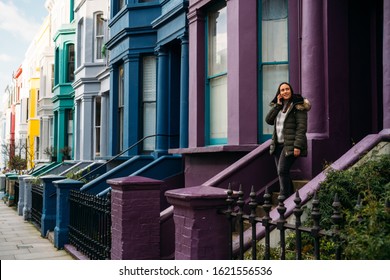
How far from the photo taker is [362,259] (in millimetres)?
3910

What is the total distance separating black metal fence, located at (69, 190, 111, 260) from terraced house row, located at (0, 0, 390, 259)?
0.11 meters

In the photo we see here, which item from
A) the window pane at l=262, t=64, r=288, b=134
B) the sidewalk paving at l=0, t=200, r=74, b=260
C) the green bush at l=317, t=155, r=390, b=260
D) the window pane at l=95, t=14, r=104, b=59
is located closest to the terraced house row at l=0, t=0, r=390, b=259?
the window pane at l=262, t=64, r=288, b=134

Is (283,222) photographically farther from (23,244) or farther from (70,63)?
(70,63)

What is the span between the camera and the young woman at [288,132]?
267 inches

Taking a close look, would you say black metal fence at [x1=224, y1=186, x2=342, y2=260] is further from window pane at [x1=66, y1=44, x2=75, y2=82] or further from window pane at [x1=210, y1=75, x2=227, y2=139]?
window pane at [x1=66, y1=44, x2=75, y2=82]

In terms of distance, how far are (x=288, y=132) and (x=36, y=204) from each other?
8.62 metres

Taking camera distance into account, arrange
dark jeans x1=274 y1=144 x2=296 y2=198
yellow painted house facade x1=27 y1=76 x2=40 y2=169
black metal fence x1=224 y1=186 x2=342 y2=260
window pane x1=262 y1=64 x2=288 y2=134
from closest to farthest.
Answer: black metal fence x1=224 y1=186 x2=342 y2=260, dark jeans x1=274 y1=144 x2=296 y2=198, window pane x1=262 y1=64 x2=288 y2=134, yellow painted house facade x1=27 y1=76 x2=40 y2=169

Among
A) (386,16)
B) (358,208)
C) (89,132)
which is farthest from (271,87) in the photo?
(89,132)

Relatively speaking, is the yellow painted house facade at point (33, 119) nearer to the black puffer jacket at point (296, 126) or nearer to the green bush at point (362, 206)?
the black puffer jacket at point (296, 126)

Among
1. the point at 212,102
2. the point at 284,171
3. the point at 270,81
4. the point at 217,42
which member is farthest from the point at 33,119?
the point at 284,171

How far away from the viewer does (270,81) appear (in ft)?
29.1

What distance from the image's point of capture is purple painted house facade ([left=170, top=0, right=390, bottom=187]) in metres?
7.80

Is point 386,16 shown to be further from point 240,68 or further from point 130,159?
point 130,159

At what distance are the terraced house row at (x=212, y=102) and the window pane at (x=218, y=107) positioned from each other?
0.02m
